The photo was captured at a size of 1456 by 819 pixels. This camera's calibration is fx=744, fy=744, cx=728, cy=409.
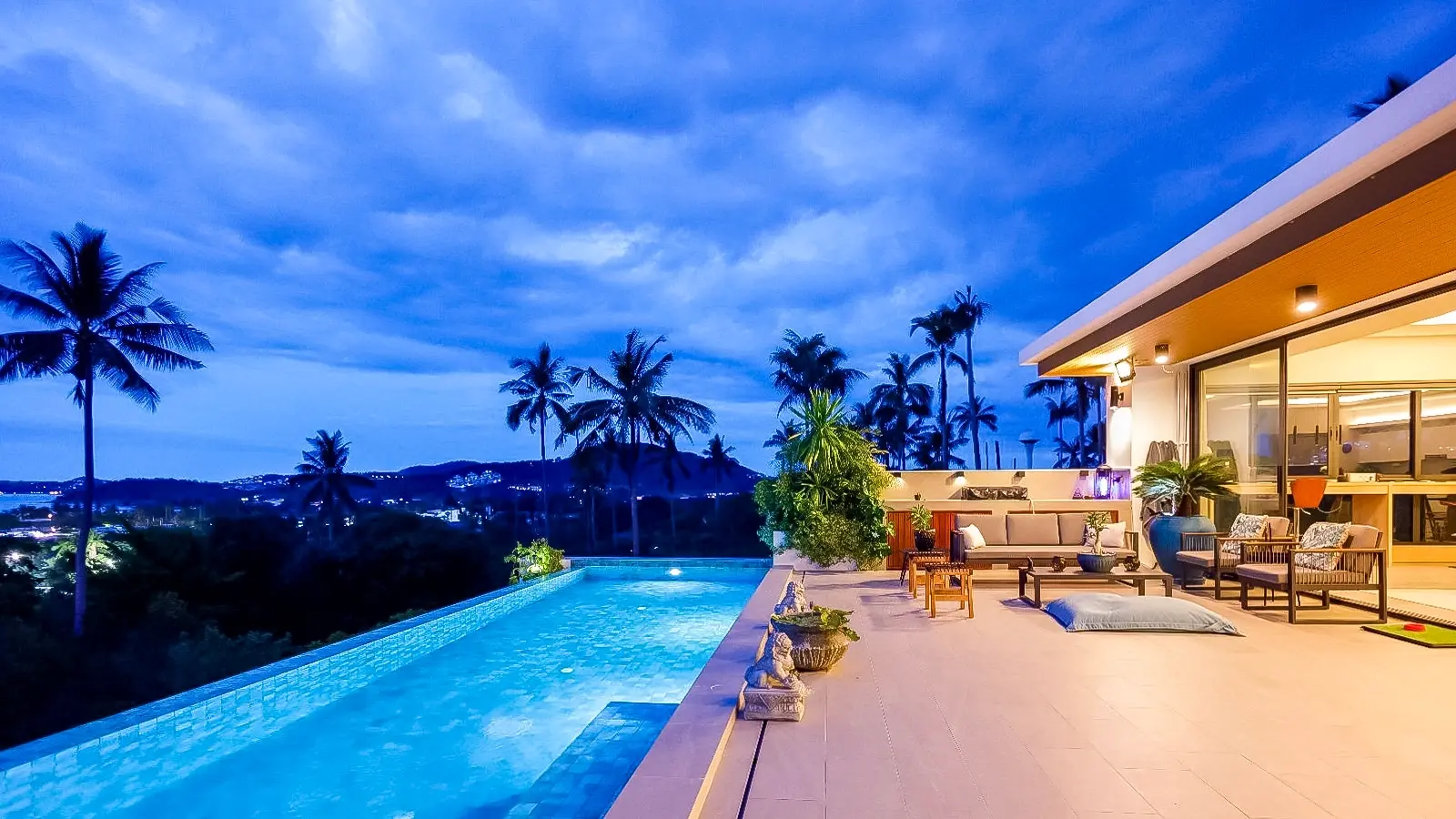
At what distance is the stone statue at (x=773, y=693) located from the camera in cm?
369

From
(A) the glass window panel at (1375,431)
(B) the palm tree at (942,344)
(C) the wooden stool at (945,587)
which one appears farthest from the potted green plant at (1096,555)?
(B) the palm tree at (942,344)

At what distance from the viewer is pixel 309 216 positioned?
34844 millimetres

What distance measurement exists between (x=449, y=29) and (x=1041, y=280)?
43140 mm

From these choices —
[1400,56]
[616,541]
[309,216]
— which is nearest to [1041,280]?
[1400,56]

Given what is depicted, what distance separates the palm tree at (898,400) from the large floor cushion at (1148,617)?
26131mm

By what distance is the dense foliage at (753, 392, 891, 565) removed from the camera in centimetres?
941

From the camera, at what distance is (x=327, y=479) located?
28.4 m

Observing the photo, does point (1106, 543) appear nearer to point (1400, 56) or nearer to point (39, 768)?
point (39, 768)

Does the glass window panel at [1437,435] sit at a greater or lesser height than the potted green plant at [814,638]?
greater

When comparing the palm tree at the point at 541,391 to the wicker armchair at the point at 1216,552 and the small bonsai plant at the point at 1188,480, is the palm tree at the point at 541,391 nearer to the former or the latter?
the small bonsai plant at the point at 1188,480

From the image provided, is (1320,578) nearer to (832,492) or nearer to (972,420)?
(832,492)

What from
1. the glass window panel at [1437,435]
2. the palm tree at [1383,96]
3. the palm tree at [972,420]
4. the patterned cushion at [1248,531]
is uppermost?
the palm tree at [1383,96]

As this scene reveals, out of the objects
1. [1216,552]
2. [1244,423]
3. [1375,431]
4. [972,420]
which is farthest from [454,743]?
[972,420]

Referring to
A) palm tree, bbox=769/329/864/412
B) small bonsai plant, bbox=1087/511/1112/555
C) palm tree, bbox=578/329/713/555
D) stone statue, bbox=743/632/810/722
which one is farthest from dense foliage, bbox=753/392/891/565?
palm tree, bbox=769/329/864/412
